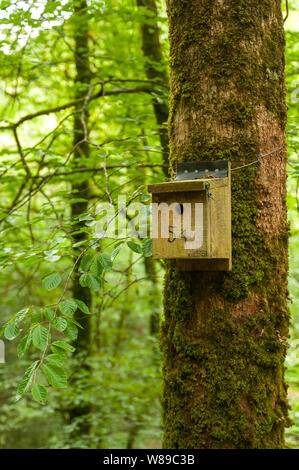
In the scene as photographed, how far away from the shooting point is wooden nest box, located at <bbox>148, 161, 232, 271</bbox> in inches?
51.9

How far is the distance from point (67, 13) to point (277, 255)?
258 cm

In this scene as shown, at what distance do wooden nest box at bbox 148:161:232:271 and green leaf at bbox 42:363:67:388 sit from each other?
1.56 ft

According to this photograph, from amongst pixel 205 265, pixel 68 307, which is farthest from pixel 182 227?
pixel 68 307

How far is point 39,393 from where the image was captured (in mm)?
1185

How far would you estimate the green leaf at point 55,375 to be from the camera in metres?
1.21

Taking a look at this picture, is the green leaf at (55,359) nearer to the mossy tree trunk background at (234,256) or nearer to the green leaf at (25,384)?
the green leaf at (25,384)

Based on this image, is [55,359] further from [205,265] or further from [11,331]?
[205,265]

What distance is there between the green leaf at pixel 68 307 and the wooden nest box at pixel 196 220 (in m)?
0.34

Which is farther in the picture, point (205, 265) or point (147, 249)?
point (147, 249)

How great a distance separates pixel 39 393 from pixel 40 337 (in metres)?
0.18

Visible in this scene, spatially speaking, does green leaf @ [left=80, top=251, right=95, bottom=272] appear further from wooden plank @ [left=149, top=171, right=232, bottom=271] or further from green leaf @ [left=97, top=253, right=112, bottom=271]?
wooden plank @ [left=149, top=171, right=232, bottom=271]

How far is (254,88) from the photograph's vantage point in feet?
4.95
